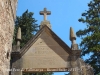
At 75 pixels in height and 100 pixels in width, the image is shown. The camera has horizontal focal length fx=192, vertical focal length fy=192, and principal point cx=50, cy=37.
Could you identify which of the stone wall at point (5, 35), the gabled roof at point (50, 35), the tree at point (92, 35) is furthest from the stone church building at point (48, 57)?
the tree at point (92, 35)

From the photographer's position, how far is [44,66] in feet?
21.5

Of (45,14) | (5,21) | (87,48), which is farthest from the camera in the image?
(87,48)

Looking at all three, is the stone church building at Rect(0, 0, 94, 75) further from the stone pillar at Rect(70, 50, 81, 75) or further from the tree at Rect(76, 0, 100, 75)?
the tree at Rect(76, 0, 100, 75)

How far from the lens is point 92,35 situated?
11.2 m

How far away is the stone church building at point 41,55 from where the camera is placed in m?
6.43

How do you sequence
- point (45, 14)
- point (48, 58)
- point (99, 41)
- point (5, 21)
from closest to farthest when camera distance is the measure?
point (5, 21)
point (48, 58)
point (45, 14)
point (99, 41)

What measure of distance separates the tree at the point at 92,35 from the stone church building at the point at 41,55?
4187 millimetres

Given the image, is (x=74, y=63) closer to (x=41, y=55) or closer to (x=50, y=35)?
(x=41, y=55)

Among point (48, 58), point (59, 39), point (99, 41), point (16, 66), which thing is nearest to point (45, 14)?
point (59, 39)

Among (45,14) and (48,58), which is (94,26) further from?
(48,58)

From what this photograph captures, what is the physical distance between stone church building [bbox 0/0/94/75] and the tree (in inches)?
165

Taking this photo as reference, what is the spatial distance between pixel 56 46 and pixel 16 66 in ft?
5.25

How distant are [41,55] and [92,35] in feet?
17.2

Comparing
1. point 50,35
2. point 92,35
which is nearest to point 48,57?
point 50,35
